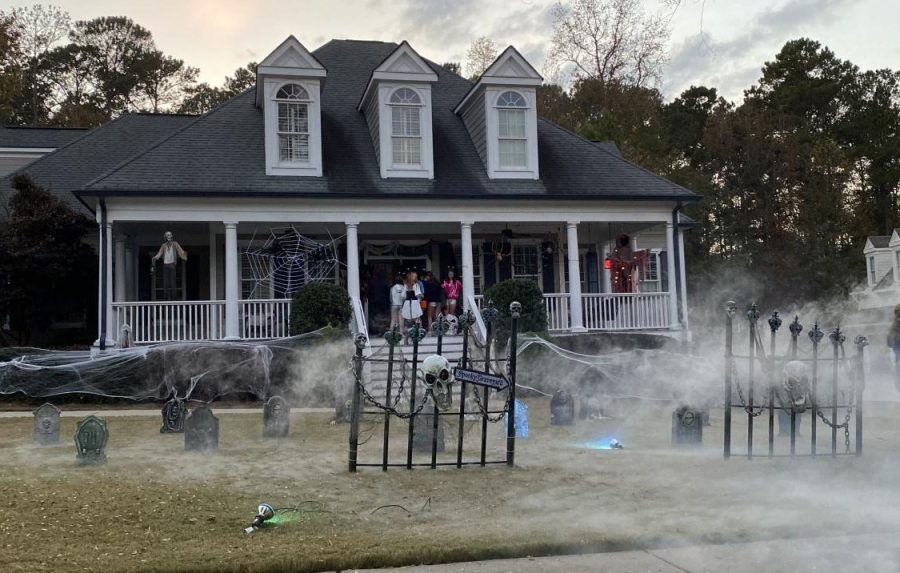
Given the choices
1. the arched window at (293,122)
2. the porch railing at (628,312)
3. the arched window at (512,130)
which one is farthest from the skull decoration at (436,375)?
the arched window at (512,130)

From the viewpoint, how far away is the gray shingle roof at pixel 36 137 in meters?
24.6

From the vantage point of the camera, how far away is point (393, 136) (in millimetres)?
19219

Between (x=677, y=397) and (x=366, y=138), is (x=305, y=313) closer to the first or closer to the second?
(x=366, y=138)

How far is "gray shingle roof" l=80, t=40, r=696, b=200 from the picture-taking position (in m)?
17.6

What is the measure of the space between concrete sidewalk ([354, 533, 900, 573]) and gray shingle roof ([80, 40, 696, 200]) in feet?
44.4

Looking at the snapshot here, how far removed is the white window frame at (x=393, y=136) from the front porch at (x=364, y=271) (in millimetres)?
1268

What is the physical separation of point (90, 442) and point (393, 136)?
487 inches

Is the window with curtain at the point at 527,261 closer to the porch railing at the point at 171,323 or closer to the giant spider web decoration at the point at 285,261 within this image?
the giant spider web decoration at the point at 285,261

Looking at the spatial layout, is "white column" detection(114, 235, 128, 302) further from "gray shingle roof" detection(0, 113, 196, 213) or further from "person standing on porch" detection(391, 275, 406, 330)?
"person standing on porch" detection(391, 275, 406, 330)

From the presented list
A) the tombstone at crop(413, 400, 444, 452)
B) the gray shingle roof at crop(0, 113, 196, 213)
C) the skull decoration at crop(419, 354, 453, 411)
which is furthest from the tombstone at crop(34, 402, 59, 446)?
the gray shingle roof at crop(0, 113, 196, 213)

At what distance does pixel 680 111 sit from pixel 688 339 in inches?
1409

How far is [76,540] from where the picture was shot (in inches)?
215

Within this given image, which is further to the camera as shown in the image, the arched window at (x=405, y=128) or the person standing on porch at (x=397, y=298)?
the arched window at (x=405, y=128)

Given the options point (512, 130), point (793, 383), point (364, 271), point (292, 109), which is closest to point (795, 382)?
point (793, 383)
